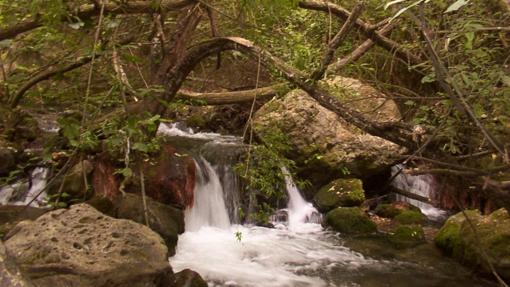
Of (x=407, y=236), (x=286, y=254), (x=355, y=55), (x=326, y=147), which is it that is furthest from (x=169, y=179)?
(x=407, y=236)

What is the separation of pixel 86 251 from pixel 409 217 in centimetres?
567

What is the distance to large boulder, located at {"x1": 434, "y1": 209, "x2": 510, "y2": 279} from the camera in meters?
5.54

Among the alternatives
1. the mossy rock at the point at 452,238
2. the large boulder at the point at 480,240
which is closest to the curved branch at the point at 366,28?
the large boulder at the point at 480,240

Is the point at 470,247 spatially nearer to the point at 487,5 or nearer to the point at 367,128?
the point at 367,128

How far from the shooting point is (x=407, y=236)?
280 inches

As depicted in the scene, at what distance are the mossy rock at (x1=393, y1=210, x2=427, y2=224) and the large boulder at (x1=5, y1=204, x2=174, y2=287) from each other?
484 centimetres

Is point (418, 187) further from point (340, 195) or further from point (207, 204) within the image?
point (207, 204)

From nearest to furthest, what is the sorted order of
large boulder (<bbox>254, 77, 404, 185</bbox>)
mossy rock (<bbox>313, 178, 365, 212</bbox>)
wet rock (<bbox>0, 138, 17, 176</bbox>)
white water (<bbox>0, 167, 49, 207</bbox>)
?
white water (<bbox>0, 167, 49, 207</bbox>) < wet rock (<bbox>0, 138, 17, 176</bbox>) < mossy rock (<bbox>313, 178, 365, 212</bbox>) < large boulder (<bbox>254, 77, 404, 185</bbox>)

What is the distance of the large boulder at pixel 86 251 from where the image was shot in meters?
Result: 3.48

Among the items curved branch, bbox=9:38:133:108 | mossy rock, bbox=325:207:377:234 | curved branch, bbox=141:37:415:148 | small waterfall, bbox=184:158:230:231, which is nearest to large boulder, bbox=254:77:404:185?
mossy rock, bbox=325:207:377:234

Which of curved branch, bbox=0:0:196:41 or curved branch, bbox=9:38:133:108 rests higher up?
curved branch, bbox=0:0:196:41

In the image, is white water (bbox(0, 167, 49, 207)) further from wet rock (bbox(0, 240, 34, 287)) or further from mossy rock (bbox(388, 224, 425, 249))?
wet rock (bbox(0, 240, 34, 287))

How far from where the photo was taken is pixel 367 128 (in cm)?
347

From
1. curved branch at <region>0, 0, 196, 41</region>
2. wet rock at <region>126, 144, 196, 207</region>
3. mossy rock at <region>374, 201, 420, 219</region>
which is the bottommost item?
mossy rock at <region>374, 201, 420, 219</region>
